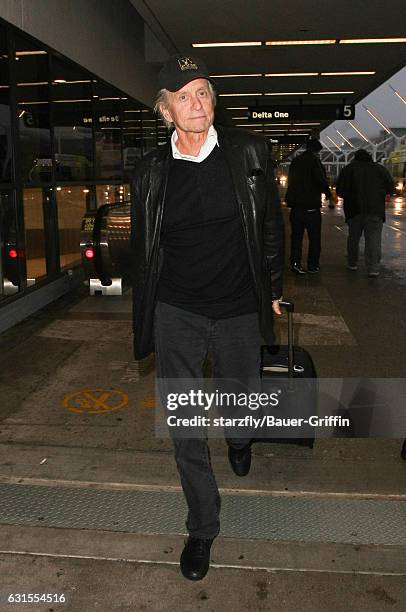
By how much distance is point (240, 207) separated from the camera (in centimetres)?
260

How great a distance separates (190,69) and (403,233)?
16.0m

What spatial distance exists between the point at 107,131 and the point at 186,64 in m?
9.11

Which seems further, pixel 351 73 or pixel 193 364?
pixel 351 73

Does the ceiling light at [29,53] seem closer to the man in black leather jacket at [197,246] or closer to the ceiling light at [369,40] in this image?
the man in black leather jacket at [197,246]

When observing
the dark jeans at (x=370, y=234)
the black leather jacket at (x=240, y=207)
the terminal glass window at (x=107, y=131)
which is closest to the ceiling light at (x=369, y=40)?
the dark jeans at (x=370, y=234)

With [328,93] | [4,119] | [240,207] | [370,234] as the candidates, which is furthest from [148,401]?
[328,93]

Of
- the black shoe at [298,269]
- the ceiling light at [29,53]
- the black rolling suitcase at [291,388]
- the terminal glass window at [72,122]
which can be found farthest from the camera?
the black shoe at [298,269]

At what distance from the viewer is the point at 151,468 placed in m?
3.57

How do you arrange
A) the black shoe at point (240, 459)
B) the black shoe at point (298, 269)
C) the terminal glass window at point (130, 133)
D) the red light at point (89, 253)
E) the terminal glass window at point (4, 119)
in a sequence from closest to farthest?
the black shoe at point (240, 459), the terminal glass window at point (4, 119), the red light at point (89, 253), the black shoe at point (298, 269), the terminal glass window at point (130, 133)

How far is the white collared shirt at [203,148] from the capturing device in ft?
8.50

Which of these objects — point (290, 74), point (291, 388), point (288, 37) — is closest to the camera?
point (291, 388)

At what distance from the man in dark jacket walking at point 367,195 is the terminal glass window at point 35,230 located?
4.37 meters

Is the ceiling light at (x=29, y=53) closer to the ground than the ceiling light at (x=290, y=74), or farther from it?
closer to the ground

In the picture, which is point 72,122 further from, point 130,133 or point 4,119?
point 130,133
